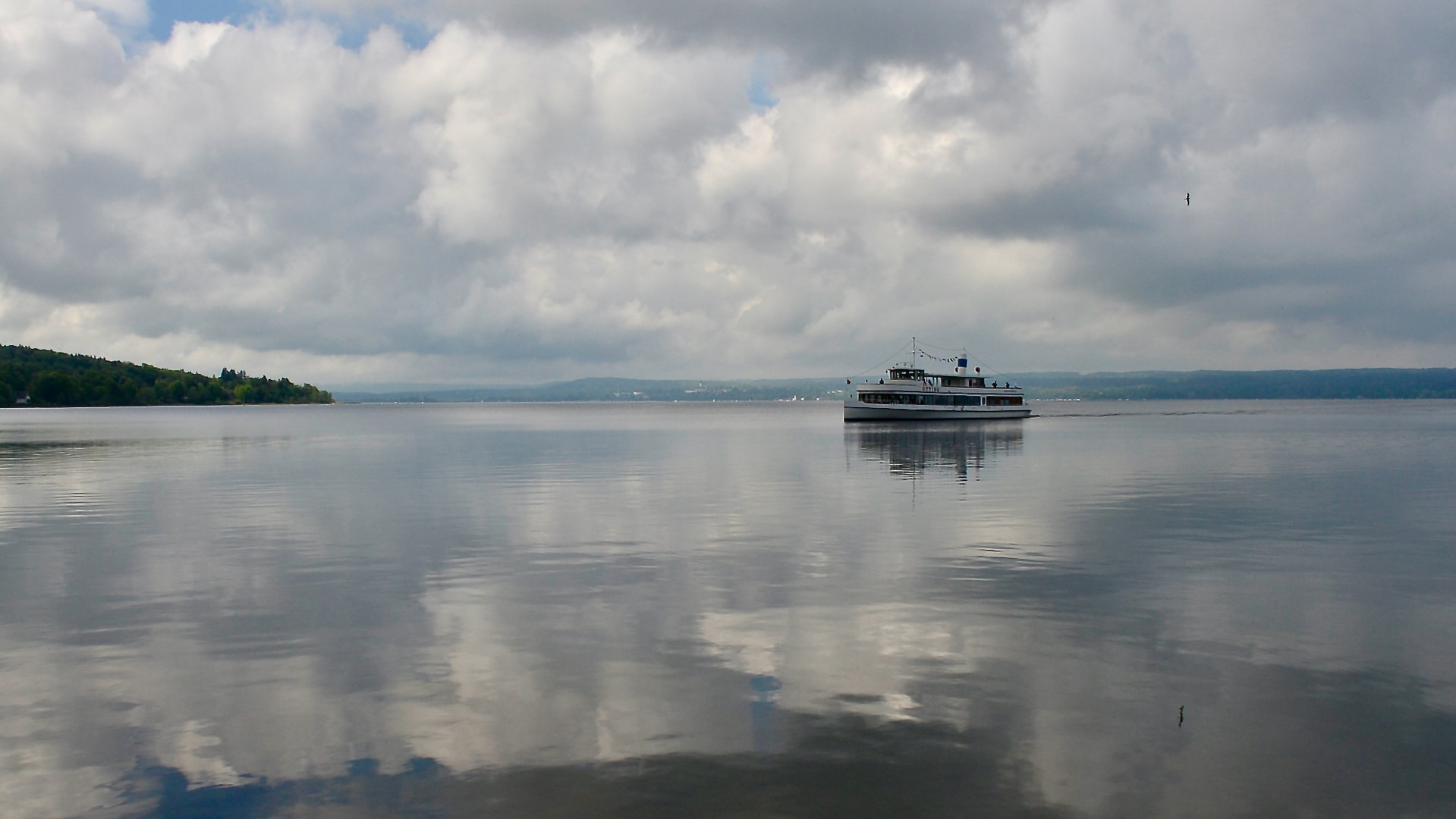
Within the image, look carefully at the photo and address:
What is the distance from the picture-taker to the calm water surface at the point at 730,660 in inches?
471

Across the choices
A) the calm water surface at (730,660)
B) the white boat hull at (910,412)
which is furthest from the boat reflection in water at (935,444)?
the calm water surface at (730,660)

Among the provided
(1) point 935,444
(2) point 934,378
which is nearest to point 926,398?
(2) point 934,378

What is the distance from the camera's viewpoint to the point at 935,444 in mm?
95125

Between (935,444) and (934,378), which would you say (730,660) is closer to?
(935,444)

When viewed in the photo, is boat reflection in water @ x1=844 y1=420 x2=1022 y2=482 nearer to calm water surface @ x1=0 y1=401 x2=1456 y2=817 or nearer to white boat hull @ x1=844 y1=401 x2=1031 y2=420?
white boat hull @ x1=844 y1=401 x2=1031 y2=420

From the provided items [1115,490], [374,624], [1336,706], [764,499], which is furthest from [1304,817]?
[1115,490]

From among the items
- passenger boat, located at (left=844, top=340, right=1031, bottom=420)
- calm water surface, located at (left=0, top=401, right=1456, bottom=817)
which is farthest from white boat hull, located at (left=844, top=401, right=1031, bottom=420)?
calm water surface, located at (left=0, top=401, right=1456, bottom=817)

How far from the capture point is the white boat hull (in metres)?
156

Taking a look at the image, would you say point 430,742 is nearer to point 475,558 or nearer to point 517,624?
point 517,624

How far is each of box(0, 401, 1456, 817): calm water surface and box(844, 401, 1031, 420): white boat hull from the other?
113 meters

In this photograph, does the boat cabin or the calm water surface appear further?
the boat cabin

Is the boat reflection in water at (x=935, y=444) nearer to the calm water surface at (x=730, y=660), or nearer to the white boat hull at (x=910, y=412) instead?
the white boat hull at (x=910, y=412)

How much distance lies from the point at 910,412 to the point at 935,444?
6185 cm

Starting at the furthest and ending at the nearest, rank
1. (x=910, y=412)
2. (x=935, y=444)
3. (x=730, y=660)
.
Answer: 1. (x=910, y=412)
2. (x=935, y=444)
3. (x=730, y=660)
